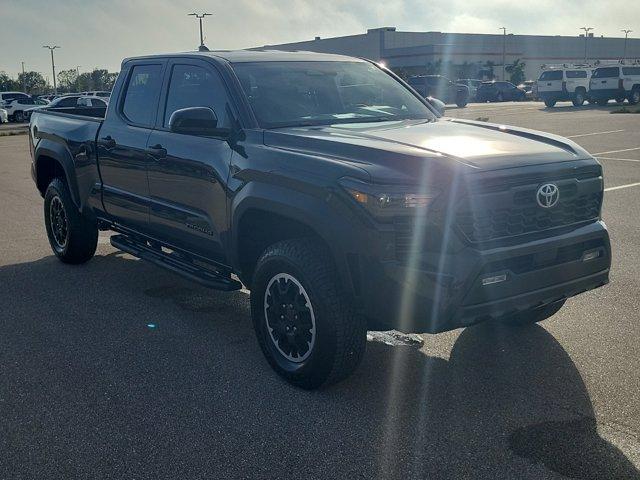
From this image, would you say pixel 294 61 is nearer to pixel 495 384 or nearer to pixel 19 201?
pixel 495 384

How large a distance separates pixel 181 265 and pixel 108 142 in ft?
4.48

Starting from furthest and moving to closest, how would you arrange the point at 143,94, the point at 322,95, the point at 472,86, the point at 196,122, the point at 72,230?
the point at 472,86, the point at 72,230, the point at 143,94, the point at 322,95, the point at 196,122

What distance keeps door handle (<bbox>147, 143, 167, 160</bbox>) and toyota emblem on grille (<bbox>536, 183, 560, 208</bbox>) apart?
104 inches

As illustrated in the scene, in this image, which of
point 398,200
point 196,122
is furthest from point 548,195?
point 196,122


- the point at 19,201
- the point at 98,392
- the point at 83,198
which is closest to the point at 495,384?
the point at 98,392

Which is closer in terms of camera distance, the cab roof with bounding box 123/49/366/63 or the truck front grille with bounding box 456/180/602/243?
the truck front grille with bounding box 456/180/602/243

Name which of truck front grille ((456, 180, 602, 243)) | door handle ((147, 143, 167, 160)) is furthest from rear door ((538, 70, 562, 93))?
truck front grille ((456, 180, 602, 243))

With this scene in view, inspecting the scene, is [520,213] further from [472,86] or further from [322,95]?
[472,86]

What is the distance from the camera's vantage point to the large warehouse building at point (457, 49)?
301 feet

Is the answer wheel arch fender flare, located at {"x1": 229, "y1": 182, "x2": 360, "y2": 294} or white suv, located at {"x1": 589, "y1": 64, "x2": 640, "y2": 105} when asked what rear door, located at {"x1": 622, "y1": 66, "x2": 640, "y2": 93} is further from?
wheel arch fender flare, located at {"x1": 229, "y1": 182, "x2": 360, "y2": 294}

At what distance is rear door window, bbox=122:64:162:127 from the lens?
5.68 m

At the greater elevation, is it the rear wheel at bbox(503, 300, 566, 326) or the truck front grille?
the truck front grille

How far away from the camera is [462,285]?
358cm

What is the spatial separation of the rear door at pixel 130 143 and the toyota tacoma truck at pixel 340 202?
0.02 meters
